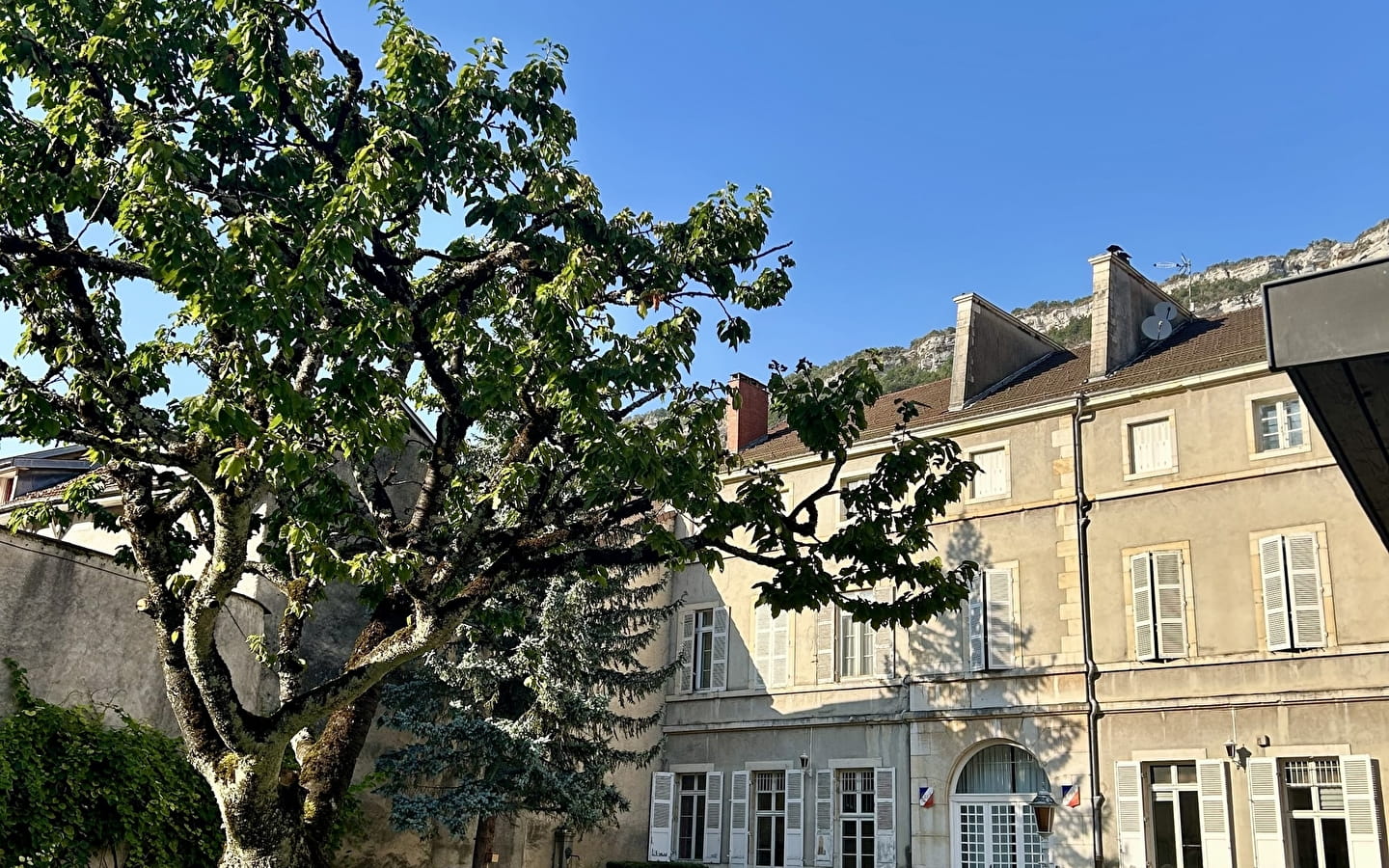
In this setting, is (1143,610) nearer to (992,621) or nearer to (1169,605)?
(1169,605)

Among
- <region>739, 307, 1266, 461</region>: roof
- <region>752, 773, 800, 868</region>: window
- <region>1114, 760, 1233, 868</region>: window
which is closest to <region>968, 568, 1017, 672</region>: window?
<region>1114, 760, 1233, 868</region>: window

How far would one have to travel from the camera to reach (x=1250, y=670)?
16578 millimetres

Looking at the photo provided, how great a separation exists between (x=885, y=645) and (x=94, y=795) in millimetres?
12352

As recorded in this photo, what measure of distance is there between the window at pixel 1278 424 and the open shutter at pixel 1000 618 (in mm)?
4256

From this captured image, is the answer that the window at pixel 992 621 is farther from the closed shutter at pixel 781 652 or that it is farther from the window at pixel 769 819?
the window at pixel 769 819

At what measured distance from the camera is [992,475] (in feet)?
66.4

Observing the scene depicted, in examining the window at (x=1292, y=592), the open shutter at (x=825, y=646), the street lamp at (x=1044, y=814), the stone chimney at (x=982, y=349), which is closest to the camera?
the street lamp at (x=1044, y=814)

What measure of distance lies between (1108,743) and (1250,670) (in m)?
2.26

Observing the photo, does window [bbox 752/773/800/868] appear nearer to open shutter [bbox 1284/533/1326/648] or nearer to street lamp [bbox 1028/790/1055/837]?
street lamp [bbox 1028/790/1055/837]

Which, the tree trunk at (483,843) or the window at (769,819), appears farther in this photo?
the window at (769,819)

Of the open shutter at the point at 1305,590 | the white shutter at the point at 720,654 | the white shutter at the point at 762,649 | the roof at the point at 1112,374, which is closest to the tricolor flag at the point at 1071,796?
the open shutter at the point at 1305,590

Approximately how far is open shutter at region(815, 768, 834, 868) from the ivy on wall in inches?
389

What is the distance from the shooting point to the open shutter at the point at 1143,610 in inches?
691

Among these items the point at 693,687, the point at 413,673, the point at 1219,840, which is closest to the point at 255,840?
the point at 413,673
